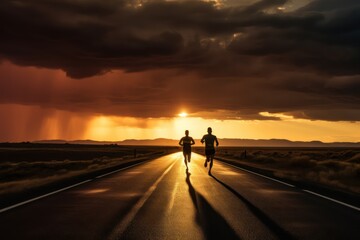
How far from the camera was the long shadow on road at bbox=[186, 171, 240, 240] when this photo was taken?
7.63 meters

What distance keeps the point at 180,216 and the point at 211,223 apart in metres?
1.07

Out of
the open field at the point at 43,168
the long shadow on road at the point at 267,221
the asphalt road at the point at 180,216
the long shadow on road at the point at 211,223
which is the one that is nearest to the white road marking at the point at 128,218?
the asphalt road at the point at 180,216

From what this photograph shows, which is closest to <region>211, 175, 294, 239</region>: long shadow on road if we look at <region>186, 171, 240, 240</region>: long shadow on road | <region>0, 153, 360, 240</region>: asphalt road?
<region>0, 153, 360, 240</region>: asphalt road

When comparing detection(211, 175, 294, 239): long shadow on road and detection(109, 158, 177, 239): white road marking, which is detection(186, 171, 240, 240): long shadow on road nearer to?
detection(211, 175, 294, 239): long shadow on road

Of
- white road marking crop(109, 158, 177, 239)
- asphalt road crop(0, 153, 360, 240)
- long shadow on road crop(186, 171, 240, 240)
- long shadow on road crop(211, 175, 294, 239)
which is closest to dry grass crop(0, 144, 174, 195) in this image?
asphalt road crop(0, 153, 360, 240)

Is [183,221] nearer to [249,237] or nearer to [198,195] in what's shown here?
[249,237]

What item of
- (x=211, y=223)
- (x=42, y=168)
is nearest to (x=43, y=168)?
(x=42, y=168)

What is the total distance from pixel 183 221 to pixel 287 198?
503 centimetres

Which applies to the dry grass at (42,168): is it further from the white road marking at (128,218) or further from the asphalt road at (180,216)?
the white road marking at (128,218)

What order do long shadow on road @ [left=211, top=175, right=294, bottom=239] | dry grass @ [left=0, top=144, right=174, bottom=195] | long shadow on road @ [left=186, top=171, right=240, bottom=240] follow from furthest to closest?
1. dry grass @ [left=0, top=144, right=174, bottom=195]
2. long shadow on road @ [left=211, top=175, right=294, bottom=239]
3. long shadow on road @ [left=186, top=171, right=240, bottom=240]

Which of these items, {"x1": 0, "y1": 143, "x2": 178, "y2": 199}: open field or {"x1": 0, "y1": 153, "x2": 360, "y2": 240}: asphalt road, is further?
{"x1": 0, "y1": 143, "x2": 178, "y2": 199}: open field

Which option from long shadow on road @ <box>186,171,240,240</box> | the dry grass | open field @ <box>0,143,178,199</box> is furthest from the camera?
the dry grass

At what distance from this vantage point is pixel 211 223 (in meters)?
8.83

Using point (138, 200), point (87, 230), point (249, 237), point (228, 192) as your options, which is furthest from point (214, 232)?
point (228, 192)
